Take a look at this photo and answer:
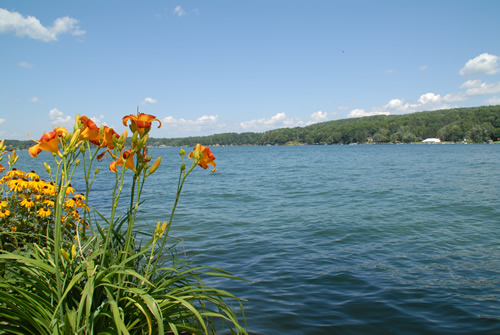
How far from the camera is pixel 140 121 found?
2156mm

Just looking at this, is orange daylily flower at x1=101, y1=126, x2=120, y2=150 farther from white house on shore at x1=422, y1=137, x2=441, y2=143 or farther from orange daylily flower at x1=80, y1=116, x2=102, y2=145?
white house on shore at x1=422, y1=137, x2=441, y2=143

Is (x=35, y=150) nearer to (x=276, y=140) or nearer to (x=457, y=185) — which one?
(x=457, y=185)

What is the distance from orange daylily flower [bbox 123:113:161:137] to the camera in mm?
2156

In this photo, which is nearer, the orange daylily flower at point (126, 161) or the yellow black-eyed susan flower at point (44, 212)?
the orange daylily flower at point (126, 161)

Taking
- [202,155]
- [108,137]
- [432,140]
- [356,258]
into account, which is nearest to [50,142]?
[108,137]

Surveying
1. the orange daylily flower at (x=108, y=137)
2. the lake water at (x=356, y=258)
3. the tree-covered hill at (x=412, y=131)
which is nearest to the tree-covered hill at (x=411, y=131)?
the tree-covered hill at (x=412, y=131)

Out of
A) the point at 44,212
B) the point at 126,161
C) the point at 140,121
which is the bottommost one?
the point at 44,212

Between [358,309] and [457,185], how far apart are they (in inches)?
637

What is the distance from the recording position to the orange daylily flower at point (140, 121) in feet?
7.07

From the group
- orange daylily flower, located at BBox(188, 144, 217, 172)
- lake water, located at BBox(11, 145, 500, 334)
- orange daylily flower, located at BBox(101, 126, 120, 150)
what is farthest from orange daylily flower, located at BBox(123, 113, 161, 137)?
lake water, located at BBox(11, 145, 500, 334)

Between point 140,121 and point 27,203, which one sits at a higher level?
point 140,121

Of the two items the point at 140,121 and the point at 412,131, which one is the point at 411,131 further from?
the point at 140,121

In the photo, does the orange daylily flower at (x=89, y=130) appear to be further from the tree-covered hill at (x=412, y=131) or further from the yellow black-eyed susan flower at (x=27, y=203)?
the tree-covered hill at (x=412, y=131)

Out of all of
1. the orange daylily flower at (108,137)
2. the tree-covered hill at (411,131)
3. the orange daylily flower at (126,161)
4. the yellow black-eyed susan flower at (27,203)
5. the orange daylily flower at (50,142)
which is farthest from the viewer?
the tree-covered hill at (411,131)
